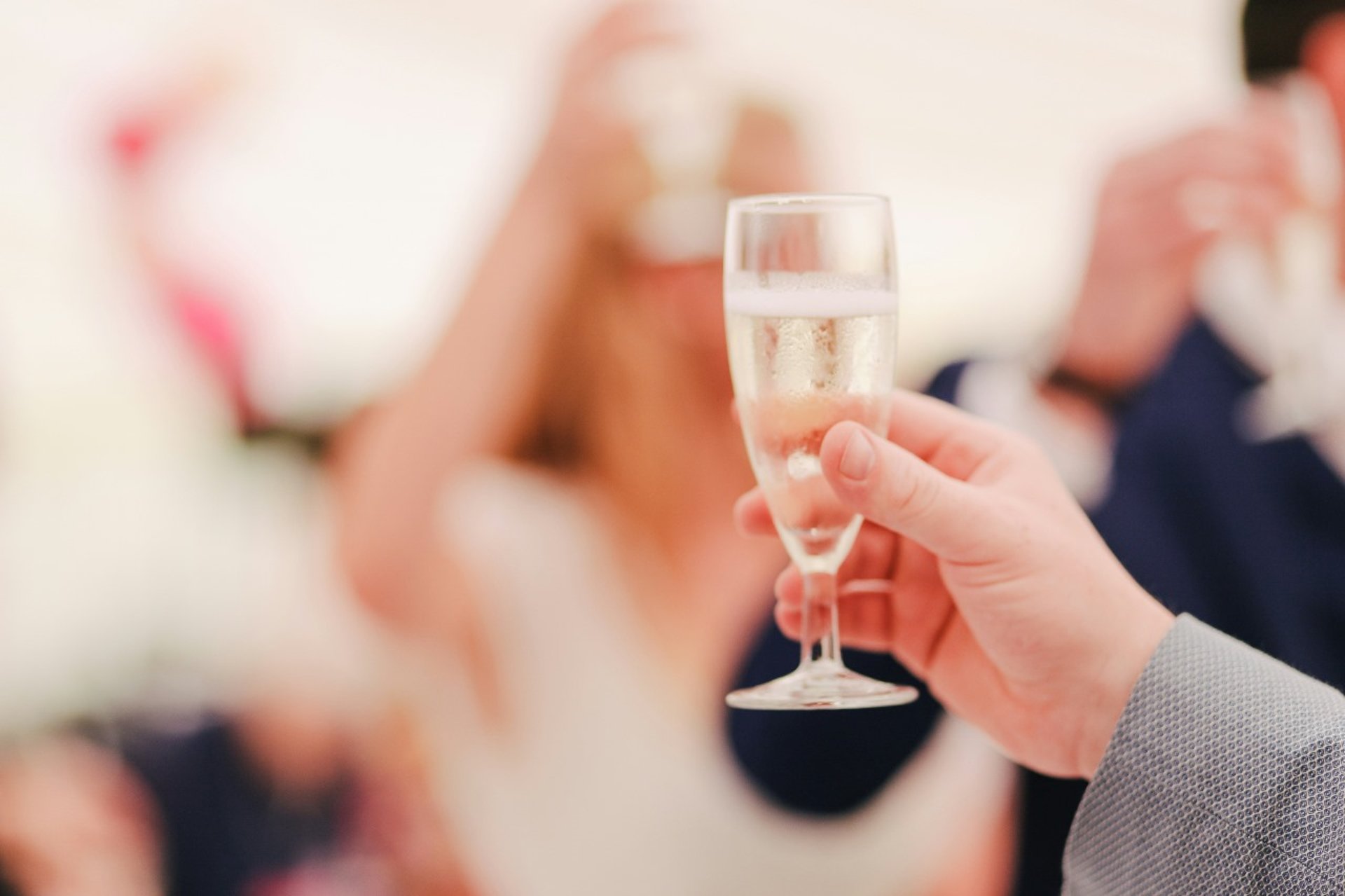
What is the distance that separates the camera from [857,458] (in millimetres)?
703

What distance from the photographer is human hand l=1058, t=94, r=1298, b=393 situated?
174 cm

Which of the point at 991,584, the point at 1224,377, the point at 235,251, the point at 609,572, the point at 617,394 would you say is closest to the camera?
the point at 991,584

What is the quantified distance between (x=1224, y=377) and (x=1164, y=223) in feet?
0.82

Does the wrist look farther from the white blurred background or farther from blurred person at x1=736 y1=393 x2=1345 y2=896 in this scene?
the white blurred background

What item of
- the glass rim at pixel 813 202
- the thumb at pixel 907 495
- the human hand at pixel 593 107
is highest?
the human hand at pixel 593 107

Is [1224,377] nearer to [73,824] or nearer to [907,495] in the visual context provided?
[907,495]

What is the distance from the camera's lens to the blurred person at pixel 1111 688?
2.43 ft

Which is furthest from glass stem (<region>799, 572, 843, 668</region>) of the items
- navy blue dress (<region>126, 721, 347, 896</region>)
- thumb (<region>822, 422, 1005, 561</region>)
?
navy blue dress (<region>126, 721, 347, 896</region>)

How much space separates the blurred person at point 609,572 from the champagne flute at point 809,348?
2.92ft

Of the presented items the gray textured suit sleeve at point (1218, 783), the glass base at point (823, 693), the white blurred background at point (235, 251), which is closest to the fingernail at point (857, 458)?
the glass base at point (823, 693)

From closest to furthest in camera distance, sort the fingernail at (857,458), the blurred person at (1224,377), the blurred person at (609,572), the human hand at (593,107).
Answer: the fingernail at (857,458) < the blurred person at (1224,377) < the human hand at (593,107) < the blurred person at (609,572)

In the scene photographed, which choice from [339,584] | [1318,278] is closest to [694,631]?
[339,584]

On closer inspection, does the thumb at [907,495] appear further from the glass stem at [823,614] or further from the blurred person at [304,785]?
the blurred person at [304,785]

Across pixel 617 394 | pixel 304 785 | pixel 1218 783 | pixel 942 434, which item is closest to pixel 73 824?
pixel 304 785
